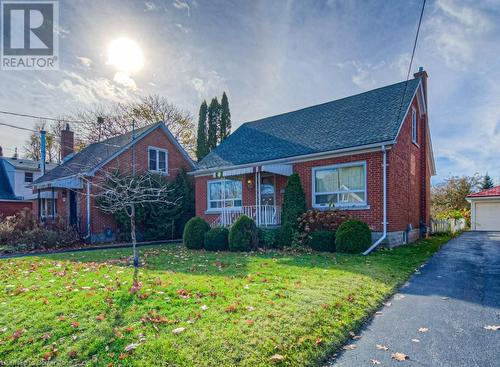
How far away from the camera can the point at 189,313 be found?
13.7 feet

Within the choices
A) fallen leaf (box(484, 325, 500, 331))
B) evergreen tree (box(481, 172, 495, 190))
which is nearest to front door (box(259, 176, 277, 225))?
fallen leaf (box(484, 325, 500, 331))

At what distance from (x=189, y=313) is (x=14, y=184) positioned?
29298 millimetres

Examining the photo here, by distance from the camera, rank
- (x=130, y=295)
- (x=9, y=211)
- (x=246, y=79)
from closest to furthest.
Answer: (x=130, y=295) < (x=246, y=79) < (x=9, y=211)

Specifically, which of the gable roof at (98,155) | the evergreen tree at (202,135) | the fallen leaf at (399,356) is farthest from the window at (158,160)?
the fallen leaf at (399,356)

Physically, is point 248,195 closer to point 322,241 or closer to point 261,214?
point 261,214

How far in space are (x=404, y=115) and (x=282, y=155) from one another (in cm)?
513

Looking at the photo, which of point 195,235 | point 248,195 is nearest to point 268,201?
point 248,195

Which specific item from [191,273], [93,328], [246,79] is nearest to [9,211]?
[246,79]

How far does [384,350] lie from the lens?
352cm

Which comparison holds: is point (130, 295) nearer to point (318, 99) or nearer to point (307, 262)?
point (307, 262)

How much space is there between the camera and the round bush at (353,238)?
31.8ft

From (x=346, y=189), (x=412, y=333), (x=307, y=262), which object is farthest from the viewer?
(x=346, y=189)

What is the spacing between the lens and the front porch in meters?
13.2

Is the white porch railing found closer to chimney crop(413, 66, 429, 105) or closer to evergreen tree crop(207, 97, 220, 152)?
chimney crop(413, 66, 429, 105)
